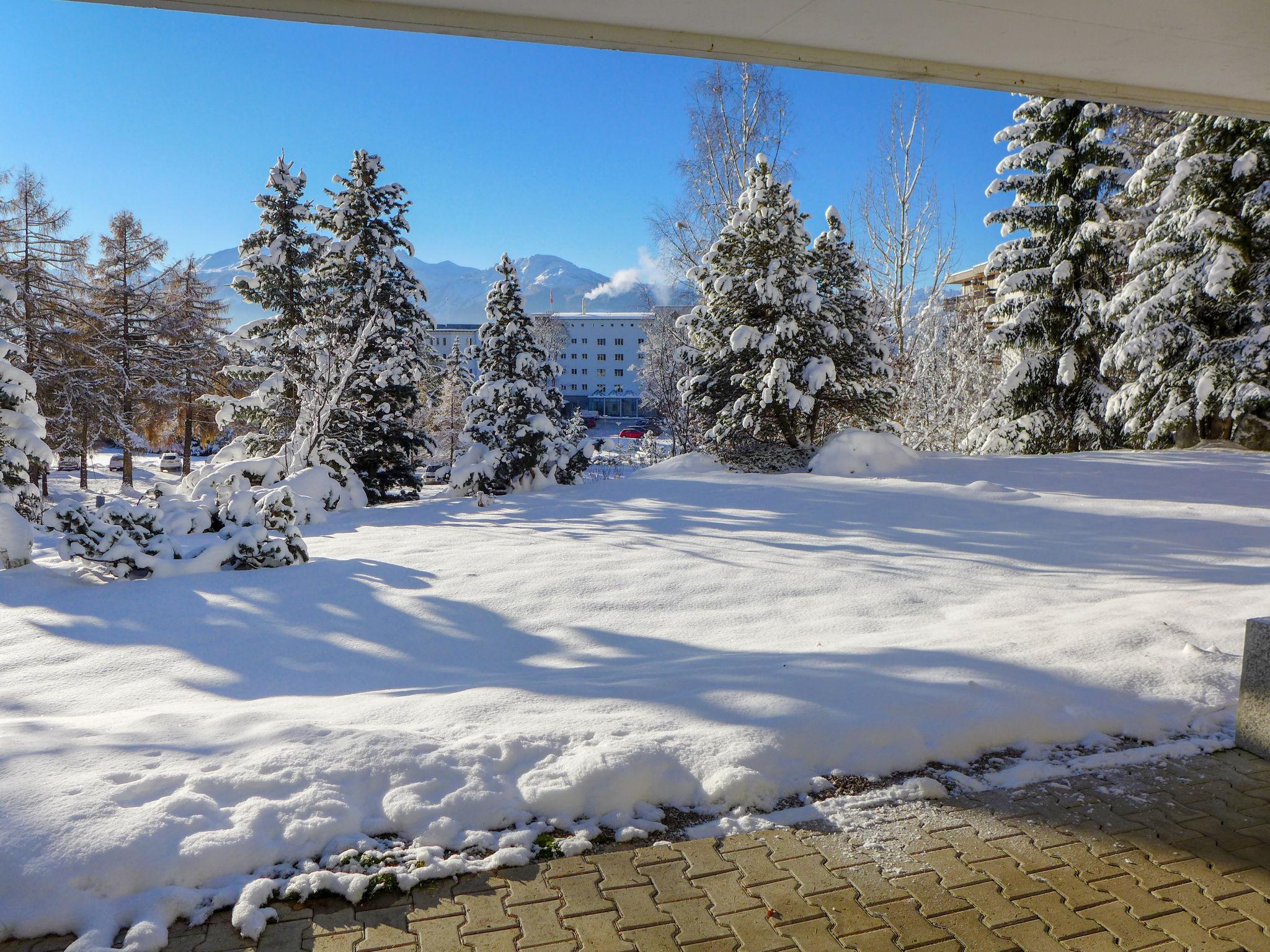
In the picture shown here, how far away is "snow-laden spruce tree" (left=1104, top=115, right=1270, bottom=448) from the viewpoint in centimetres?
1136

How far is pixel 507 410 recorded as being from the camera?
16141mm

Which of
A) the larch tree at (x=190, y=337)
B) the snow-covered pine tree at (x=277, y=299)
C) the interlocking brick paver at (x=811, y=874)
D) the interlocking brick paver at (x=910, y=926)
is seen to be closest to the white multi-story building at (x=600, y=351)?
the larch tree at (x=190, y=337)

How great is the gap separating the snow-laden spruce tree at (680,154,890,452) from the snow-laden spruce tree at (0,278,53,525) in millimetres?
11676

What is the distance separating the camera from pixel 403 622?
18.1ft

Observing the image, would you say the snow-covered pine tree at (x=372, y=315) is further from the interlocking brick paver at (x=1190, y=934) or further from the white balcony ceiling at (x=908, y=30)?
the interlocking brick paver at (x=1190, y=934)

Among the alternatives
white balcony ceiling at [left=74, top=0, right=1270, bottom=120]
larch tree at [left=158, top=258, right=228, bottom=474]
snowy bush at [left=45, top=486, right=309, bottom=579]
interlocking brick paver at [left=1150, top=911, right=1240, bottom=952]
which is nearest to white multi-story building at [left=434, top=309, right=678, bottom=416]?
larch tree at [left=158, top=258, right=228, bottom=474]

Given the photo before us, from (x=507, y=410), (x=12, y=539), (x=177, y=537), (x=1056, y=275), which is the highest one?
(x=1056, y=275)

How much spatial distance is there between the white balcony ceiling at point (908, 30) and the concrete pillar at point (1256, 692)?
10.3ft

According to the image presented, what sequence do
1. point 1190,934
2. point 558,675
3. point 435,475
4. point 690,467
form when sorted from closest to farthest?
point 1190,934
point 558,675
point 690,467
point 435,475

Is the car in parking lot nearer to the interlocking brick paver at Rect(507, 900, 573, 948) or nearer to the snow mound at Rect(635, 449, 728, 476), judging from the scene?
the snow mound at Rect(635, 449, 728, 476)

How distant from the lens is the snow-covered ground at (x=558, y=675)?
267cm

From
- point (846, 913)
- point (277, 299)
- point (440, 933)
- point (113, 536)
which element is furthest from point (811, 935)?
point (277, 299)

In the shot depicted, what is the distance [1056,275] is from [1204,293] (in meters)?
2.43

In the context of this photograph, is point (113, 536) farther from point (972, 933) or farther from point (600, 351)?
point (600, 351)
